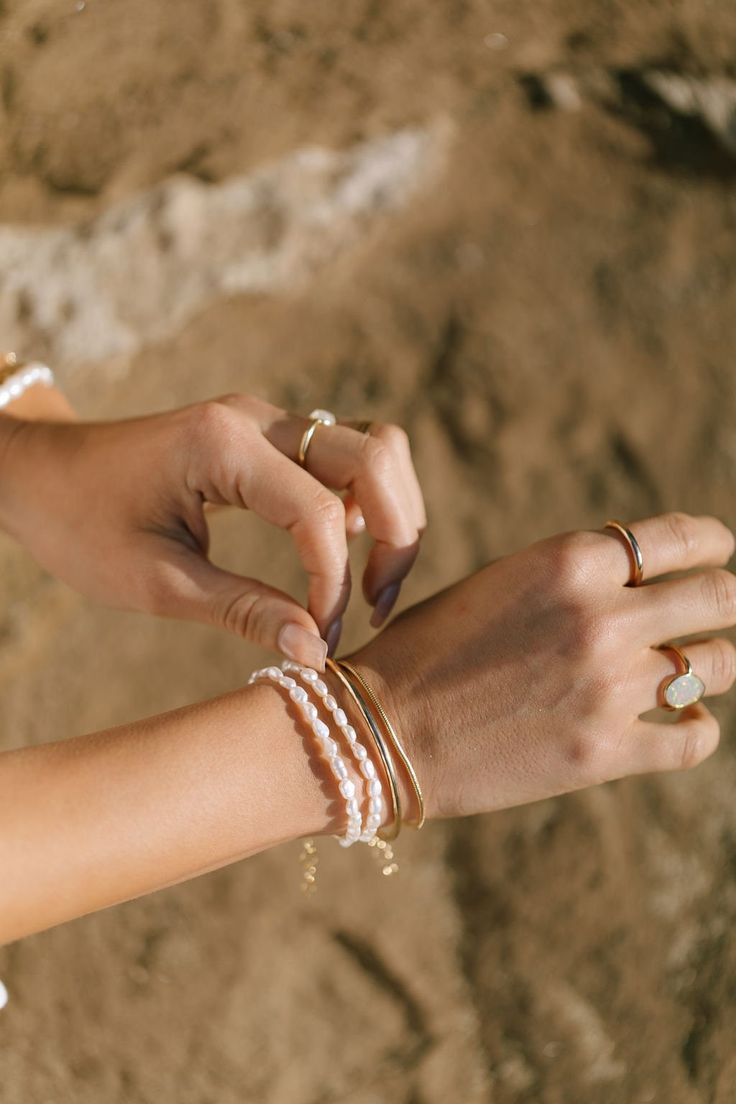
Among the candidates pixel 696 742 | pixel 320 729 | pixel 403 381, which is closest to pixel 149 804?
pixel 320 729

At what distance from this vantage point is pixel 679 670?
4.28ft

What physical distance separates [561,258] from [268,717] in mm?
1318

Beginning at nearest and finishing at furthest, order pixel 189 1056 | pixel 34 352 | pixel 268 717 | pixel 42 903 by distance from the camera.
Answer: pixel 42 903 → pixel 268 717 → pixel 189 1056 → pixel 34 352

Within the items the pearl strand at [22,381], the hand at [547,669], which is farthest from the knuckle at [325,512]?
the pearl strand at [22,381]

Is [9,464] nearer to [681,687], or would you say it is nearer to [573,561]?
[573,561]

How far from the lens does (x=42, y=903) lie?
110cm

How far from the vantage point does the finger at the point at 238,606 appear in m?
1.20

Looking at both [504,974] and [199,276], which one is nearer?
[504,974]

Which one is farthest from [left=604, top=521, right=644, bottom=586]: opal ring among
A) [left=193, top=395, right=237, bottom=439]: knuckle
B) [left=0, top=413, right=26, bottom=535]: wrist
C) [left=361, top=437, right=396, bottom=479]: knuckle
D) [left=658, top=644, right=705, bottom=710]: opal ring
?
[left=0, top=413, right=26, bottom=535]: wrist

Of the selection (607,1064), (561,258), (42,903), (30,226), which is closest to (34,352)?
(30,226)

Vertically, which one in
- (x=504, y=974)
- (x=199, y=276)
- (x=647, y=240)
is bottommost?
(x=504, y=974)

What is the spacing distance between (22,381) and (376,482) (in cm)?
72

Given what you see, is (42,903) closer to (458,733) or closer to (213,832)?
(213,832)

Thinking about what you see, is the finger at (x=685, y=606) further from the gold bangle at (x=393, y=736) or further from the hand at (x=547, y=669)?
the gold bangle at (x=393, y=736)
